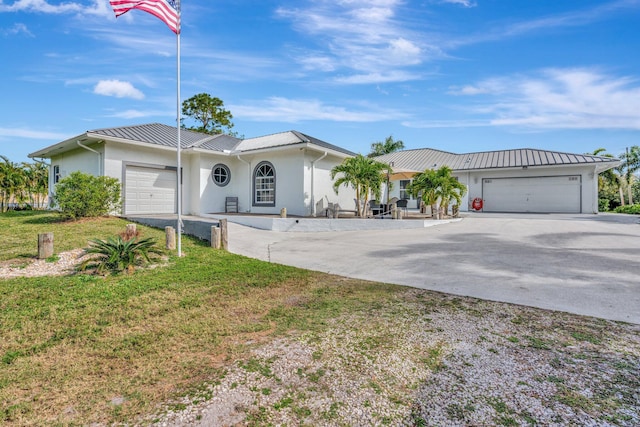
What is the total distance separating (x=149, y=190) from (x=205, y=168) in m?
2.63

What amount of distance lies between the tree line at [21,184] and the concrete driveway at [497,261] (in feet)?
43.8

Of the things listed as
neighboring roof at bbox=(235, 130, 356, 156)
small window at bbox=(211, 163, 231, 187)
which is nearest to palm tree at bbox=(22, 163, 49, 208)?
small window at bbox=(211, 163, 231, 187)

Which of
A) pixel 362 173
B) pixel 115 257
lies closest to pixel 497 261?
pixel 115 257

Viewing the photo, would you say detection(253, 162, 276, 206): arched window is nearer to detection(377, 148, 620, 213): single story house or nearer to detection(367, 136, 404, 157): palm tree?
detection(377, 148, 620, 213): single story house

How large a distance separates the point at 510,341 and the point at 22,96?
19.3 m

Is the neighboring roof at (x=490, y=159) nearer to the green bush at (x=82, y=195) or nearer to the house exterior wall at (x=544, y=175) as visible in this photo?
the house exterior wall at (x=544, y=175)

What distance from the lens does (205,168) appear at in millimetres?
15305

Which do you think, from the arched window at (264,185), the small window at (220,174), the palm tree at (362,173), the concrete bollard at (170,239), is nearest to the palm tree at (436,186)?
the palm tree at (362,173)

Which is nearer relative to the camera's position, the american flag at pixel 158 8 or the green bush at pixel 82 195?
the american flag at pixel 158 8

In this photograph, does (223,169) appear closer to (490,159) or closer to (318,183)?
(318,183)

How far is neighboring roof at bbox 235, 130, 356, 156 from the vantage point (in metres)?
15.0

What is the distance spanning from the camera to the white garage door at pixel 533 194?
19.9m

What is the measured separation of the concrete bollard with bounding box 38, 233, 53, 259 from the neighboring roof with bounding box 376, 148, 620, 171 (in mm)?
21865

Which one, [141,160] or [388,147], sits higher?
[388,147]
